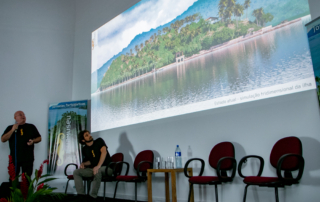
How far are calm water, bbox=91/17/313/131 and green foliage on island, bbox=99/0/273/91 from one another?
15 cm

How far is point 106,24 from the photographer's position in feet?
16.8

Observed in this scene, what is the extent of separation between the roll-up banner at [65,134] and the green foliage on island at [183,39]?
2.42 ft

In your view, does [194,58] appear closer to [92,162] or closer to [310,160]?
[310,160]

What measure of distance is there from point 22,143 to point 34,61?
219 centimetres

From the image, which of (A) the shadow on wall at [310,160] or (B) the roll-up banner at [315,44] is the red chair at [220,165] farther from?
(B) the roll-up banner at [315,44]

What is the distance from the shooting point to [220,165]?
2768mm

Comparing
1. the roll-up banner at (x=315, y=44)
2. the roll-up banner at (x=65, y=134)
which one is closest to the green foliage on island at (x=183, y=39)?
the roll-up banner at (x=315, y=44)

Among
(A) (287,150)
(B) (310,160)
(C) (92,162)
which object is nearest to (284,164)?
(A) (287,150)

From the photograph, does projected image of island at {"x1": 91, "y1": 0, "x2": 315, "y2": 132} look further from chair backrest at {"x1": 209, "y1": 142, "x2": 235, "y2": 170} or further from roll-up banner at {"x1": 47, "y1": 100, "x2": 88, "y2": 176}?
chair backrest at {"x1": 209, "y1": 142, "x2": 235, "y2": 170}

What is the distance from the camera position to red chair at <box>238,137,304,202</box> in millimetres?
2176

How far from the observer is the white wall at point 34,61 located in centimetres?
511

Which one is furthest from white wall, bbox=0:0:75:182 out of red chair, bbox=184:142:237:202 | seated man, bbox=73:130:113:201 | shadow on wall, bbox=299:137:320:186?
shadow on wall, bbox=299:137:320:186

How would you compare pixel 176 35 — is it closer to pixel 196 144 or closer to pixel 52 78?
pixel 196 144

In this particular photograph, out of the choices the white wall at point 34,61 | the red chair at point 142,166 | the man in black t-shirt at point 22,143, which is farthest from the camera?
the white wall at point 34,61
